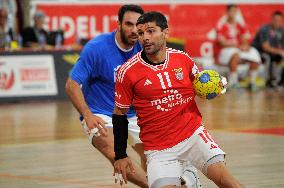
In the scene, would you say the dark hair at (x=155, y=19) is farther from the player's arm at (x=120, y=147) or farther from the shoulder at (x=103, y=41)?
the shoulder at (x=103, y=41)

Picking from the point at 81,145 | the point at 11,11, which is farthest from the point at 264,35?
the point at 81,145

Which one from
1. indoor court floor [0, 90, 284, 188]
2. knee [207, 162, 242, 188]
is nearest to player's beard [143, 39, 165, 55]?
knee [207, 162, 242, 188]

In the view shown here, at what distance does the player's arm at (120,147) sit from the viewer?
25.8 feet

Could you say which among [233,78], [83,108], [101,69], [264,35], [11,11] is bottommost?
[233,78]

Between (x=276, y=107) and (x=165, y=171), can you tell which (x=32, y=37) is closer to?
(x=276, y=107)

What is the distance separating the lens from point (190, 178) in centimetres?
816

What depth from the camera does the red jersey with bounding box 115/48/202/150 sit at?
8.01 metres

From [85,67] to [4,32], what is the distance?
14270 mm

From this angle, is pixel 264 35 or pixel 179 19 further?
pixel 179 19

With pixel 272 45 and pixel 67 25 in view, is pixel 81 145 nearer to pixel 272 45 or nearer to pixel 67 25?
pixel 67 25

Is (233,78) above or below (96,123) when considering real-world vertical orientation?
below

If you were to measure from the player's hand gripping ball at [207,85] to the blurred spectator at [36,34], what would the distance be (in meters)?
16.1

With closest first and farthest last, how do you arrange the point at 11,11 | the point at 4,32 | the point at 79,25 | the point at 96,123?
the point at 96,123 → the point at 4,32 → the point at 11,11 → the point at 79,25

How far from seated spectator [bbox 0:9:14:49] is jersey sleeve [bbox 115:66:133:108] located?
50.5 feet
